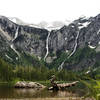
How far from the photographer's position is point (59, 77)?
16775cm

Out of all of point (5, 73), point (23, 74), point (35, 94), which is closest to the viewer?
point (35, 94)

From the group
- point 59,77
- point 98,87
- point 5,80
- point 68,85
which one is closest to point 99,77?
point 98,87

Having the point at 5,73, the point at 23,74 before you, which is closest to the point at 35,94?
the point at 5,73

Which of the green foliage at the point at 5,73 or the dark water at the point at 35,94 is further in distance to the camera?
the green foliage at the point at 5,73

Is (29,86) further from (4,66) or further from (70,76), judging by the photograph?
(70,76)

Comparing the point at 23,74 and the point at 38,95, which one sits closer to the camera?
the point at 38,95

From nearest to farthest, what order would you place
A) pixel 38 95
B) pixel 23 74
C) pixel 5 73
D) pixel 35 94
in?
pixel 38 95 < pixel 35 94 < pixel 5 73 < pixel 23 74

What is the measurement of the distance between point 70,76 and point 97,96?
16846 cm

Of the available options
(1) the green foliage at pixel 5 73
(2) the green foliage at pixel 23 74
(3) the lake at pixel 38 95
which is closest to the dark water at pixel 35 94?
(3) the lake at pixel 38 95

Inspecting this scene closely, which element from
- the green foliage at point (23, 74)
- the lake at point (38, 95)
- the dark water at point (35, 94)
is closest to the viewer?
the lake at point (38, 95)

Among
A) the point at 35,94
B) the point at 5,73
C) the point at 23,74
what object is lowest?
the point at 23,74

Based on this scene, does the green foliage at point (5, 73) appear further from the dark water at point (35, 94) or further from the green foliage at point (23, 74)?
the dark water at point (35, 94)

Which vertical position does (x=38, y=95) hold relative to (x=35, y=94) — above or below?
above

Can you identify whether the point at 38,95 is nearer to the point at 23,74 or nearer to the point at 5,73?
the point at 5,73
